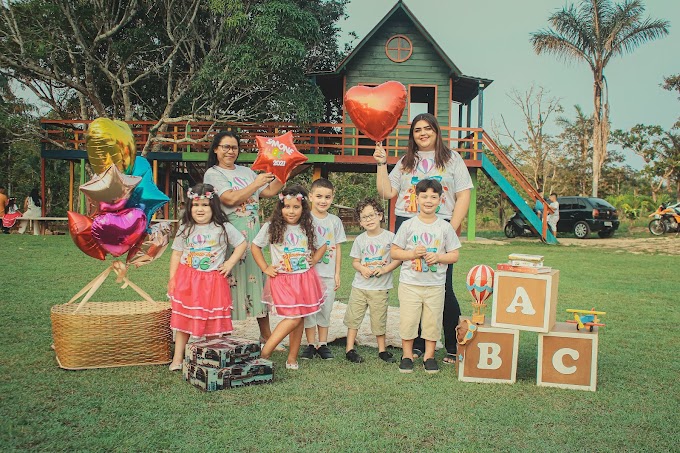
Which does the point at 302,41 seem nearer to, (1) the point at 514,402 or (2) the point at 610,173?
(1) the point at 514,402

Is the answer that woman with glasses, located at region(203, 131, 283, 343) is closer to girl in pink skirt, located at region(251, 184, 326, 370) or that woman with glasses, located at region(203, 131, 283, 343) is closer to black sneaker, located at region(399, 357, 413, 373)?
girl in pink skirt, located at region(251, 184, 326, 370)

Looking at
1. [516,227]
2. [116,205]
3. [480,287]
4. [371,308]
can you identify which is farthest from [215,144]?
[516,227]

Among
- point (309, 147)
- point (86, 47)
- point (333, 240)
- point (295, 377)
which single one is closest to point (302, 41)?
point (309, 147)

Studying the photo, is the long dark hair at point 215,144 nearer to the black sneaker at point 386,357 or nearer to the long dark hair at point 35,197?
the black sneaker at point 386,357

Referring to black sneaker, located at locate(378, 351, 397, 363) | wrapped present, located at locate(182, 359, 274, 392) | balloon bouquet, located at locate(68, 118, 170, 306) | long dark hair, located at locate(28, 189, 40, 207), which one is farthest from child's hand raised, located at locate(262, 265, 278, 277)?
long dark hair, located at locate(28, 189, 40, 207)

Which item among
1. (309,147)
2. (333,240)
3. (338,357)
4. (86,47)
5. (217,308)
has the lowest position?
(338,357)

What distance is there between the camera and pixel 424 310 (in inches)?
175

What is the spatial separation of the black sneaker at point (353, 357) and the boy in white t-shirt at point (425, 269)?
14.1 inches

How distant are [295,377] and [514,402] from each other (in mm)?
1403

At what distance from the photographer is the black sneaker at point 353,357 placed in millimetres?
4586

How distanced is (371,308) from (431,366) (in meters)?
0.69

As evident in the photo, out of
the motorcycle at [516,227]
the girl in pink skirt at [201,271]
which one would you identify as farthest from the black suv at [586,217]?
the girl in pink skirt at [201,271]

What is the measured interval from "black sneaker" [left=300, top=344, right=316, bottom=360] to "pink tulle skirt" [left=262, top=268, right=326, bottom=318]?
48 centimetres

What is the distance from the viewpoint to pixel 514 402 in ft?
12.1
